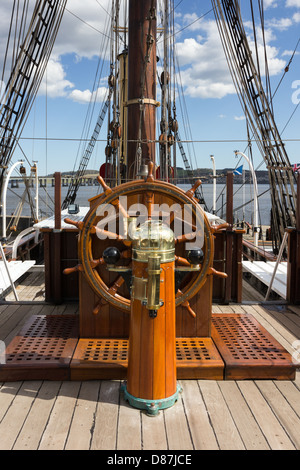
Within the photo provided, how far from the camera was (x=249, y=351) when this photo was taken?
2436 mm

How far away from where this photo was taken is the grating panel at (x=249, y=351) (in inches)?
88.8

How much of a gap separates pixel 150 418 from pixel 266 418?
0.51m

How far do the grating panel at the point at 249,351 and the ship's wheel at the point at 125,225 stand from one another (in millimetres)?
336

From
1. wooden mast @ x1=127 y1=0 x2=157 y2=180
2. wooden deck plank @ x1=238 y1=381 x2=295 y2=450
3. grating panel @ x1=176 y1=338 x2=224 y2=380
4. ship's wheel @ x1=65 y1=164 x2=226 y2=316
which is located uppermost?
wooden mast @ x1=127 y1=0 x2=157 y2=180

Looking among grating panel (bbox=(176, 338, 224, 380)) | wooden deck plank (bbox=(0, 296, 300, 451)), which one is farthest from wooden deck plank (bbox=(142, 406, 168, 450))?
grating panel (bbox=(176, 338, 224, 380))

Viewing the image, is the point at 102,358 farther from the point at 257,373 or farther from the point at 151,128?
the point at 151,128

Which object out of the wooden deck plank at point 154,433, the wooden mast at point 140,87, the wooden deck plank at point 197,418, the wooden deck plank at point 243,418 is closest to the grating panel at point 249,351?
the wooden deck plank at point 243,418

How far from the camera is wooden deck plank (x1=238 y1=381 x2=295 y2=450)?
1.70 metres

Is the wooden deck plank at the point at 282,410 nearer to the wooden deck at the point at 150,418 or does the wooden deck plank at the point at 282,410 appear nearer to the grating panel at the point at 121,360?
the wooden deck at the point at 150,418

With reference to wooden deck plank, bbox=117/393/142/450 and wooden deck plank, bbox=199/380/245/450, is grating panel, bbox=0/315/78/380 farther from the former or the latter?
wooden deck plank, bbox=199/380/245/450

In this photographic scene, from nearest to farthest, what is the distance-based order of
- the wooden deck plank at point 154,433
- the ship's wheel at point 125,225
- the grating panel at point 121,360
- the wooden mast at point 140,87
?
1. the wooden deck plank at point 154,433
2. the grating panel at point 121,360
3. the ship's wheel at point 125,225
4. the wooden mast at point 140,87

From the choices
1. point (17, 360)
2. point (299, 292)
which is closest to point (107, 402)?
point (17, 360)

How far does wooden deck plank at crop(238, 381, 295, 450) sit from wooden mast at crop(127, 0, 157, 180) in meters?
2.65
